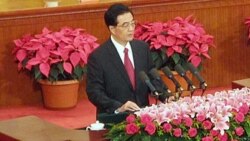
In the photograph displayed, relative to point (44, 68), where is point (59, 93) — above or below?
below

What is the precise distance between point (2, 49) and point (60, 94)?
617mm

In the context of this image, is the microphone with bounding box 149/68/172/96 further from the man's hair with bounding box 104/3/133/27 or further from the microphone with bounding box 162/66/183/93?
the man's hair with bounding box 104/3/133/27

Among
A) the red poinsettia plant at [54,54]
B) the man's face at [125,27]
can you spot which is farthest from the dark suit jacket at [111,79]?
→ the red poinsettia plant at [54,54]

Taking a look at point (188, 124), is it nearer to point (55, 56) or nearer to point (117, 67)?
point (117, 67)

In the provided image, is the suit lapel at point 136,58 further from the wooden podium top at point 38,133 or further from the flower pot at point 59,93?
the flower pot at point 59,93

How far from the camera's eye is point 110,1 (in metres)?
6.94

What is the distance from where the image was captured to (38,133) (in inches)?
151

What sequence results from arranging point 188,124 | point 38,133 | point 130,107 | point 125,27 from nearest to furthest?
1. point 188,124
2. point 38,133
3. point 130,107
4. point 125,27

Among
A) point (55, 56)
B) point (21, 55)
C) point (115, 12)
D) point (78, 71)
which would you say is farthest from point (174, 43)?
point (115, 12)

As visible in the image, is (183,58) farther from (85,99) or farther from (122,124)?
(122,124)

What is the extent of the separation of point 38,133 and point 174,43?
9.75 ft

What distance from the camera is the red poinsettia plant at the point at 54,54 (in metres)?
6.37

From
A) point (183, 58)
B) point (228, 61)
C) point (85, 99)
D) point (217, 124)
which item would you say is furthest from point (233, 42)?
point (217, 124)

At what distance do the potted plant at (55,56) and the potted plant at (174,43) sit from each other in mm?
499
